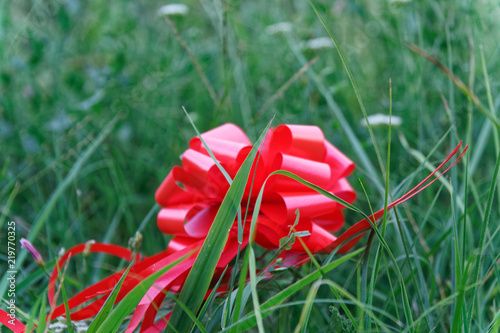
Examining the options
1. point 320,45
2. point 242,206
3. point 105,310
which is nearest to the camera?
point 105,310

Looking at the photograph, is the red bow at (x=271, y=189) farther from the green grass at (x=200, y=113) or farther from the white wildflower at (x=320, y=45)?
the white wildflower at (x=320, y=45)

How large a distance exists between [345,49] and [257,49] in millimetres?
350

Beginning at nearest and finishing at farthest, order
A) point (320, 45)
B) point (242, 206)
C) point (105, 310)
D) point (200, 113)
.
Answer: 1. point (105, 310)
2. point (242, 206)
3. point (320, 45)
4. point (200, 113)

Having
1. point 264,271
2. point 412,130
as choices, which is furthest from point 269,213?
point 412,130

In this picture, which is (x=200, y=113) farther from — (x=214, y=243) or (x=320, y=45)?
(x=214, y=243)

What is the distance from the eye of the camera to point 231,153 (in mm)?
497

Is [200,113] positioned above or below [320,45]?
below

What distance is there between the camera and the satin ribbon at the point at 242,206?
0.45 meters

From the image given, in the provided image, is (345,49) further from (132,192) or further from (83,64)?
(83,64)

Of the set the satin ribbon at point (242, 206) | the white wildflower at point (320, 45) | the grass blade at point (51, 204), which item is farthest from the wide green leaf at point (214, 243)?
the white wildflower at point (320, 45)

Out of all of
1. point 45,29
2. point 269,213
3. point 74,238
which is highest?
point 45,29

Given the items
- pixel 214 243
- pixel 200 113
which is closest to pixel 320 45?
pixel 200 113

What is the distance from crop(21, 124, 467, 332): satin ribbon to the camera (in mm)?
446

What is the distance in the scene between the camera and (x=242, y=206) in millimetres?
495
